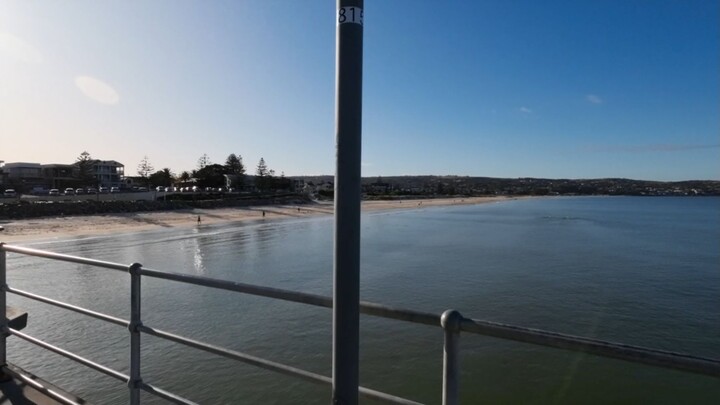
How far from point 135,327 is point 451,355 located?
203 cm

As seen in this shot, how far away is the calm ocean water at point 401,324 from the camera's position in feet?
30.0

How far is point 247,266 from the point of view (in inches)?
871

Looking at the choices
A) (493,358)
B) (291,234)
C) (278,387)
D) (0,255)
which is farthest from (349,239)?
(291,234)

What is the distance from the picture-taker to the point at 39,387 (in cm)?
345

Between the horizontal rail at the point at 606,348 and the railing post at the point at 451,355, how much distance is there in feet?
0.11

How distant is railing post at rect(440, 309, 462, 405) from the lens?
5.69ft

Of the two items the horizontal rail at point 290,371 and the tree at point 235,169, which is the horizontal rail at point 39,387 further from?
the tree at point 235,169

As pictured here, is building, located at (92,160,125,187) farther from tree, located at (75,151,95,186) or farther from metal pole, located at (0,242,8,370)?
metal pole, located at (0,242,8,370)

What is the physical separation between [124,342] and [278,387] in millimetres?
4436

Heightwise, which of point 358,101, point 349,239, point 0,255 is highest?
point 358,101

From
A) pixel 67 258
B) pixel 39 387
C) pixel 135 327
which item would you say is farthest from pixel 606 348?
pixel 39 387

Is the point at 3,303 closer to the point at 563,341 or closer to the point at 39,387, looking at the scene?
the point at 39,387

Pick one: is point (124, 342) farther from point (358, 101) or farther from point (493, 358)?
point (358, 101)

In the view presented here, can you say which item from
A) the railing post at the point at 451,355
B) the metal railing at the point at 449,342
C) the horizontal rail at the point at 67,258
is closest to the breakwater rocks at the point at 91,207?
the horizontal rail at the point at 67,258
